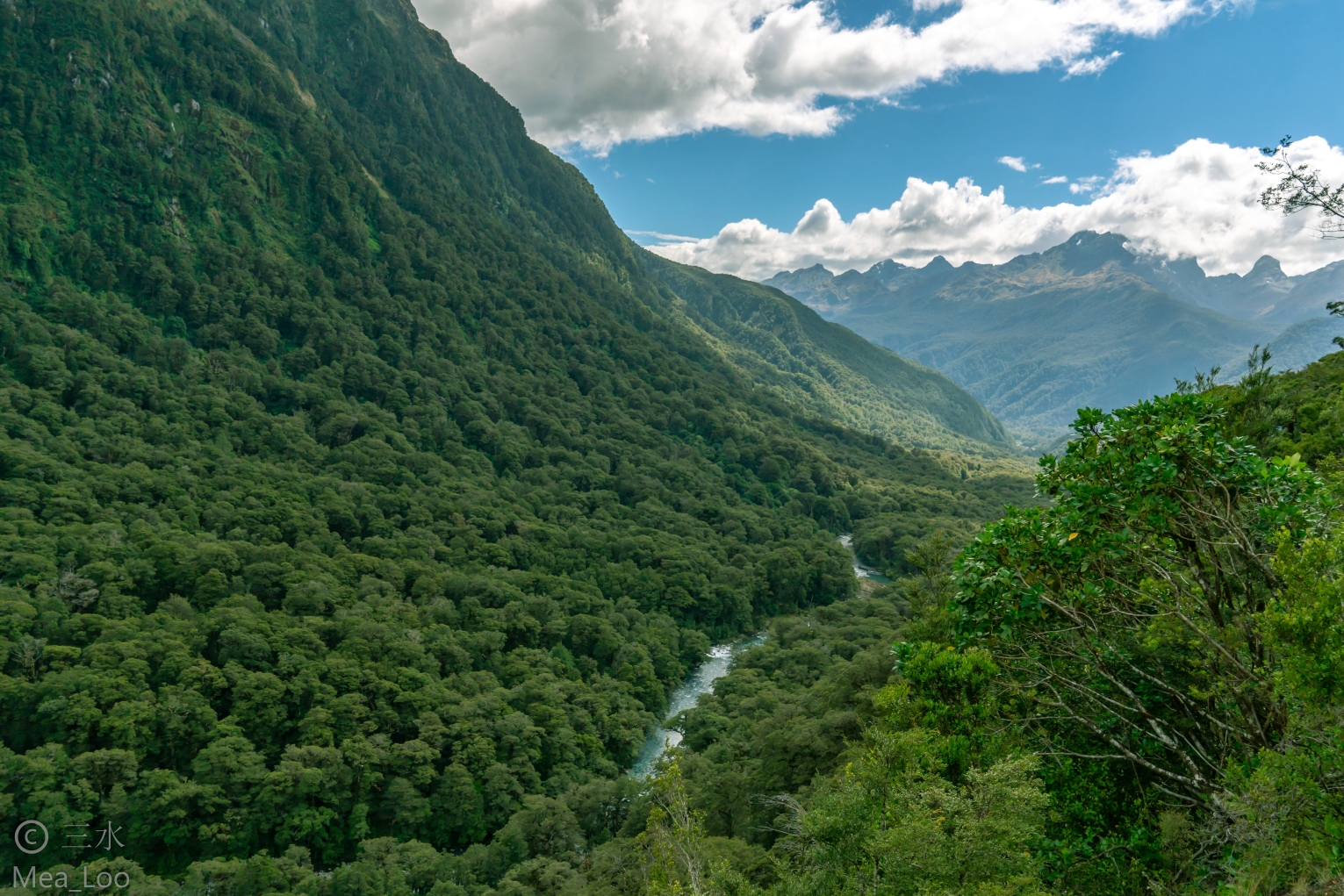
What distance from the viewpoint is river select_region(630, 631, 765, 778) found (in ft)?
217

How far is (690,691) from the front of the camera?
80.2 meters

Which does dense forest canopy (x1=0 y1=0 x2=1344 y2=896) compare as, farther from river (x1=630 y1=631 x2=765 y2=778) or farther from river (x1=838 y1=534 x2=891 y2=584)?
river (x1=838 y1=534 x2=891 y2=584)

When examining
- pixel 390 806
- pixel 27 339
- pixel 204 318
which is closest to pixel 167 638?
pixel 390 806

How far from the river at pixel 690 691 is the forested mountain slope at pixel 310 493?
84.9 inches

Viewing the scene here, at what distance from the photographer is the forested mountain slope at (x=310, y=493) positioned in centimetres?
4981

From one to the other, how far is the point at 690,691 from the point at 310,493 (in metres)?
64.7

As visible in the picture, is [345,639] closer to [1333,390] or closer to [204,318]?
[1333,390]

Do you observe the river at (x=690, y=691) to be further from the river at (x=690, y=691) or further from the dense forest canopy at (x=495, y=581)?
the dense forest canopy at (x=495, y=581)

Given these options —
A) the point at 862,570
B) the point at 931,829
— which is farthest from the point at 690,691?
the point at 931,829

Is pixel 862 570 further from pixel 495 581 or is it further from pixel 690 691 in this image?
pixel 495 581

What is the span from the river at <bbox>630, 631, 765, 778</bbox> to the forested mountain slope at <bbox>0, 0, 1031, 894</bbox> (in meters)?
2.16

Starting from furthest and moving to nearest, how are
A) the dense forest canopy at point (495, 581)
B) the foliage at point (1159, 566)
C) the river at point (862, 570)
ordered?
the river at point (862, 570)
the dense forest canopy at point (495, 581)
the foliage at point (1159, 566)

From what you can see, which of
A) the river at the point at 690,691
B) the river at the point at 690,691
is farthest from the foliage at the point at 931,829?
the river at the point at 690,691

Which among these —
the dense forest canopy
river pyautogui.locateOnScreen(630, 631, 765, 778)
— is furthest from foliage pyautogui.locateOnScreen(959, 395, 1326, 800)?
river pyautogui.locateOnScreen(630, 631, 765, 778)
